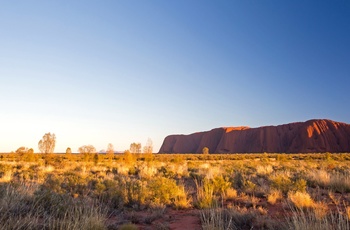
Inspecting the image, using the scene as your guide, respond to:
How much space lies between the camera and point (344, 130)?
3629 inches

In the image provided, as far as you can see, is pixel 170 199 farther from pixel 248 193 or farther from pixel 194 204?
pixel 248 193

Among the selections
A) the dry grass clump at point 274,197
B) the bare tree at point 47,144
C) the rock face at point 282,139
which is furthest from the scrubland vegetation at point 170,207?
the rock face at point 282,139

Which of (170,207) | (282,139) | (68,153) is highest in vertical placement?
(282,139)

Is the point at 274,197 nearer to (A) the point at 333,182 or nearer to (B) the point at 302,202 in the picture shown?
(B) the point at 302,202

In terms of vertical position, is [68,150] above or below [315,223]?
above

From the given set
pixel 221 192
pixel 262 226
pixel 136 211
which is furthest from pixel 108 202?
pixel 262 226

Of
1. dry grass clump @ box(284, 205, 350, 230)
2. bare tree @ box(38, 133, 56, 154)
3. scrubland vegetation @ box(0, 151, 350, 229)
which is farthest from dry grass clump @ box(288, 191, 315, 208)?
bare tree @ box(38, 133, 56, 154)

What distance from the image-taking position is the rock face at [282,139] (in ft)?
290

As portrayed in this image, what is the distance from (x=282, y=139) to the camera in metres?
99.3

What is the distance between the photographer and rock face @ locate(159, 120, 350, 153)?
290 ft

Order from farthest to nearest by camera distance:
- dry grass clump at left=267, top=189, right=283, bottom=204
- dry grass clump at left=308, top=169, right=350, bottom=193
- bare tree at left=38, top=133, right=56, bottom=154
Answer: bare tree at left=38, top=133, right=56, bottom=154 < dry grass clump at left=308, top=169, right=350, bottom=193 < dry grass clump at left=267, top=189, right=283, bottom=204

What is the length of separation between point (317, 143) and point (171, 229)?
95.1 meters

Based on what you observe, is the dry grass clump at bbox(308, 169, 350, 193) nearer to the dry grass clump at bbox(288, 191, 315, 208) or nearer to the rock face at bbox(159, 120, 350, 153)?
the dry grass clump at bbox(288, 191, 315, 208)

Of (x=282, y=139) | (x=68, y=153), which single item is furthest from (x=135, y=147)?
(x=282, y=139)
